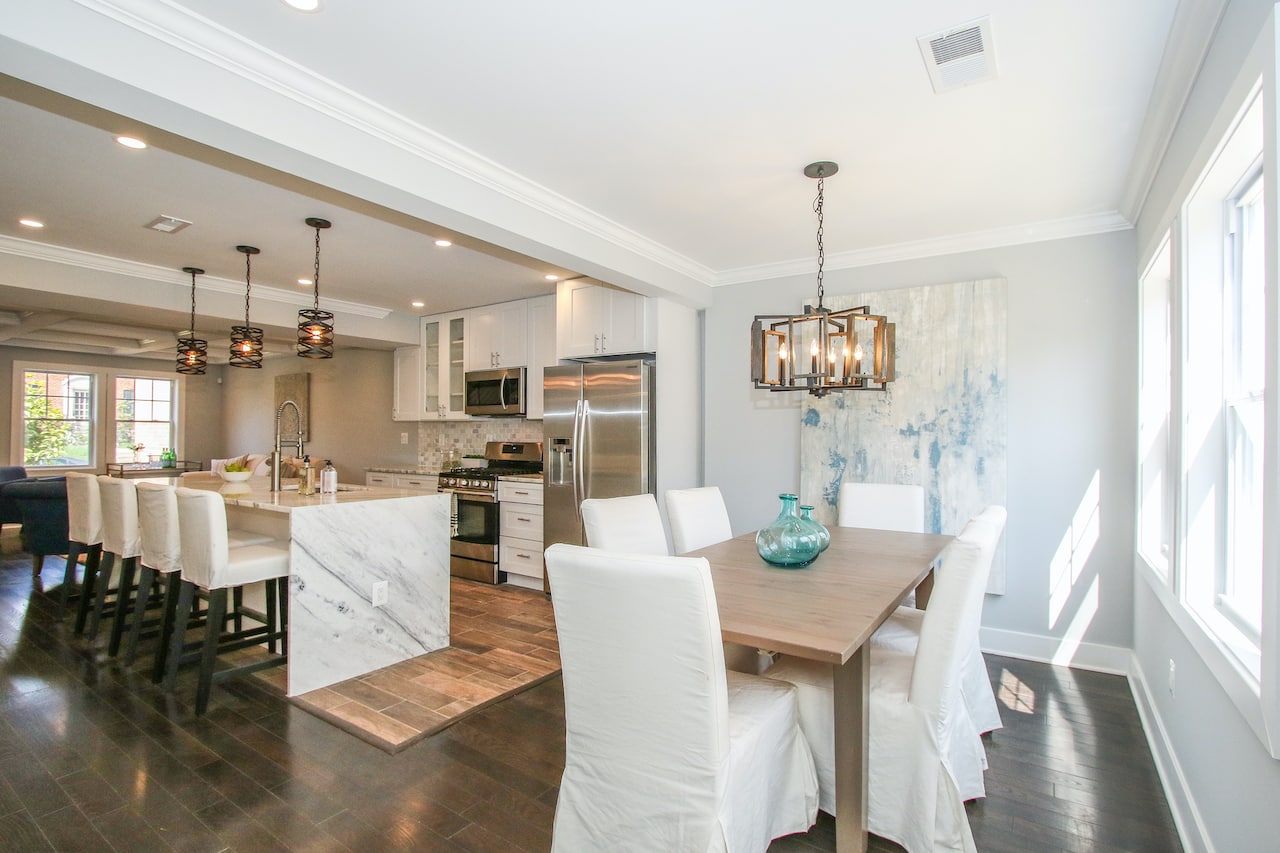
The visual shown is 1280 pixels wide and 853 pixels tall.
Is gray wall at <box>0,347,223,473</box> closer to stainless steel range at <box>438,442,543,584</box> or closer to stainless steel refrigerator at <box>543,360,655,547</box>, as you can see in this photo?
stainless steel range at <box>438,442,543,584</box>

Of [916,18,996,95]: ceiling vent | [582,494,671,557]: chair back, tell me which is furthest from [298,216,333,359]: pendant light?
[916,18,996,95]: ceiling vent

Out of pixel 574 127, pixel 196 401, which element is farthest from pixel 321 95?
pixel 196 401

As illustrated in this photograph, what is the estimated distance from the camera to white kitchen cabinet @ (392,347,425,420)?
248 inches

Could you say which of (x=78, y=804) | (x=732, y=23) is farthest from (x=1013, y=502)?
(x=78, y=804)

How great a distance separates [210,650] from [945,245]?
14.4ft

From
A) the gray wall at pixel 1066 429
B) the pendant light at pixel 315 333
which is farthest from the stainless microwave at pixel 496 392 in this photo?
the gray wall at pixel 1066 429

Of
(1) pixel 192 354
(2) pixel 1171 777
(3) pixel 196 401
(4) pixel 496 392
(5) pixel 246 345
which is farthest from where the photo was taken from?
(3) pixel 196 401

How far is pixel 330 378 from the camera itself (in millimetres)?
7441

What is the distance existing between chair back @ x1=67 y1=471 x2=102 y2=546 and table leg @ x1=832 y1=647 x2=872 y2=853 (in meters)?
4.18

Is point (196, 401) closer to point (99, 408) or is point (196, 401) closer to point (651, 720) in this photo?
point (99, 408)

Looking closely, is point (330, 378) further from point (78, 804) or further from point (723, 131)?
point (723, 131)

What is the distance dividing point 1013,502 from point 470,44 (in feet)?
11.5

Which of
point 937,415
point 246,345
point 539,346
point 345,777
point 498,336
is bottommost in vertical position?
point 345,777

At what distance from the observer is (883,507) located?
3.40 m
